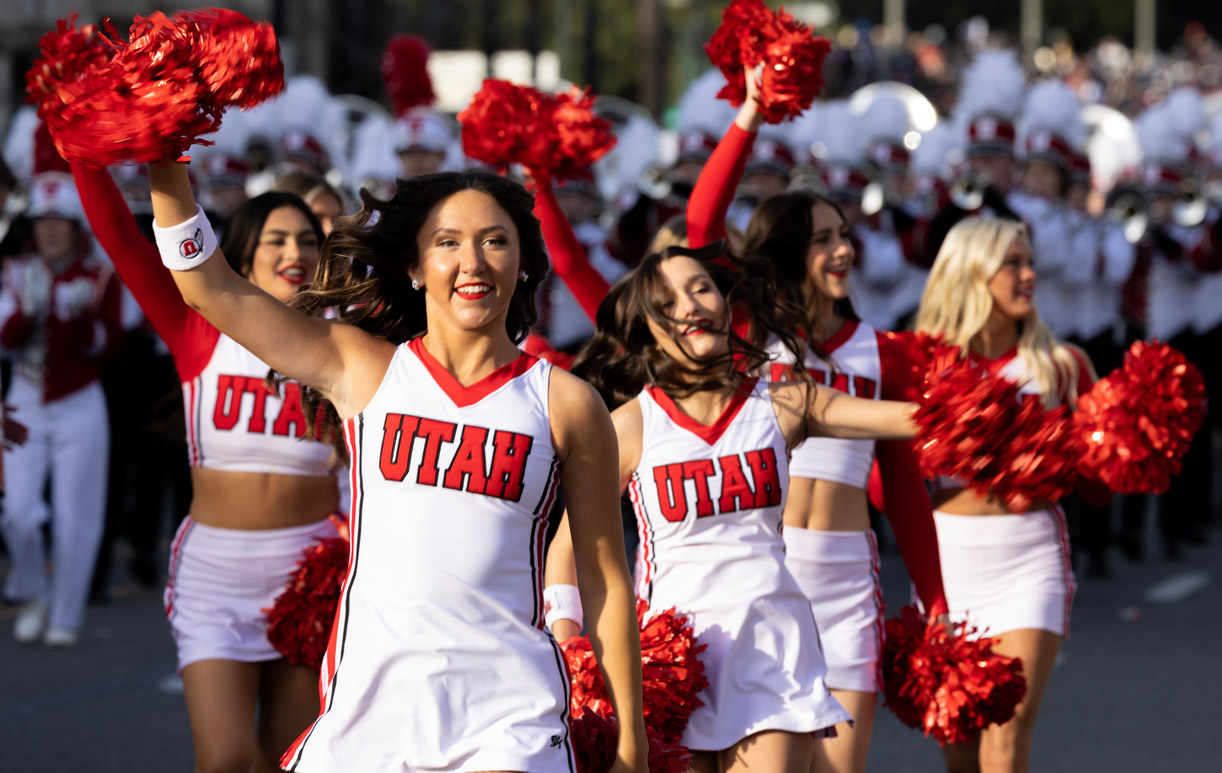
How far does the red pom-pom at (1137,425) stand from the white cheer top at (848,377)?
2.70 feet

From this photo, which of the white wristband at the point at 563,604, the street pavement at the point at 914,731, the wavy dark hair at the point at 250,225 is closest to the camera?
the white wristband at the point at 563,604

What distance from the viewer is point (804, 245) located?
4793 millimetres

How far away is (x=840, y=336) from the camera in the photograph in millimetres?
4711

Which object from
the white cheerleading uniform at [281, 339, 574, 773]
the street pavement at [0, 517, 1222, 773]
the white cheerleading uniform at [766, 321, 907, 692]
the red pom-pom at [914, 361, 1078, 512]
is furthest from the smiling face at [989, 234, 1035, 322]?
the white cheerleading uniform at [281, 339, 574, 773]

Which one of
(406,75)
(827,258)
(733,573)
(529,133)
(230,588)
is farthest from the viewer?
(406,75)

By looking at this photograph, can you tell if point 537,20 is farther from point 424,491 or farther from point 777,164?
point 424,491

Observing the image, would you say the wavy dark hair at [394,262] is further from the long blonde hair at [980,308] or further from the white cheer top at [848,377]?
the long blonde hair at [980,308]

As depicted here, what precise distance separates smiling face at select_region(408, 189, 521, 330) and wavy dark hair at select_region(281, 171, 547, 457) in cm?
3

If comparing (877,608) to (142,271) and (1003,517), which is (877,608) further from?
(142,271)

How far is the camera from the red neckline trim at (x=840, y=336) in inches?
184

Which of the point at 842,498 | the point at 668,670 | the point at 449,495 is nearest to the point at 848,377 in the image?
the point at 842,498

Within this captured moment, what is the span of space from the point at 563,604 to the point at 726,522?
412mm

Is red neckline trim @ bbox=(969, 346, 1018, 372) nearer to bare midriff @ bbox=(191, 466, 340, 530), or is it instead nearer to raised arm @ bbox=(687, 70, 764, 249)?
raised arm @ bbox=(687, 70, 764, 249)

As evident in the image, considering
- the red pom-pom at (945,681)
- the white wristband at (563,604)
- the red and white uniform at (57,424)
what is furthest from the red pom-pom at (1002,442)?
the red and white uniform at (57,424)
